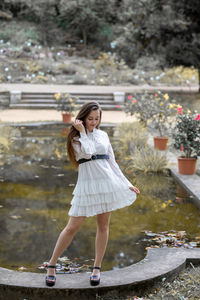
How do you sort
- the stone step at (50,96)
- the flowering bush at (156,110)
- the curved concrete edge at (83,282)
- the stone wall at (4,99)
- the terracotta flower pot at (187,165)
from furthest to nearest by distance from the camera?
the stone step at (50,96), the stone wall at (4,99), the flowering bush at (156,110), the terracotta flower pot at (187,165), the curved concrete edge at (83,282)

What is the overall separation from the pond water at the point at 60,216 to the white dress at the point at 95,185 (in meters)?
1.00

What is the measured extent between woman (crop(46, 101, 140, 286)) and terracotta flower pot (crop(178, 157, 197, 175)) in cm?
458

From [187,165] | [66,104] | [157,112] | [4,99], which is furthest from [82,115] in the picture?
[4,99]

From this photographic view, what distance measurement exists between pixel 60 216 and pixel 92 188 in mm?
2531

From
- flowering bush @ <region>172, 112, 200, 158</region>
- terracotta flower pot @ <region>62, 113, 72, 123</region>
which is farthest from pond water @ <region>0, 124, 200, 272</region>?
terracotta flower pot @ <region>62, 113, 72, 123</region>

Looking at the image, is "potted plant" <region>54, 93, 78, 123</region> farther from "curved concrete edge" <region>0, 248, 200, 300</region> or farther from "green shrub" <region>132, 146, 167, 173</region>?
"curved concrete edge" <region>0, 248, 200, 300</region>

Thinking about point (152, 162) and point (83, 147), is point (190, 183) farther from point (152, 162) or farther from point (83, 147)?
point (83, 147)

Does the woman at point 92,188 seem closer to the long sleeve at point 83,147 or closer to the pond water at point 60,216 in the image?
the long sleeve at point 83,147

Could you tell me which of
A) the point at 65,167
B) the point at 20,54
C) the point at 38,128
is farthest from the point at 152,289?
the point at 20,54

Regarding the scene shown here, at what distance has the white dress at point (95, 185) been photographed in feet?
12.5

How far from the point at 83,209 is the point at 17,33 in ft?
102

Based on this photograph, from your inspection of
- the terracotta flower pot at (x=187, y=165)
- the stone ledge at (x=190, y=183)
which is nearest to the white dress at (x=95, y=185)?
the stone ledge at (x=190, y=183)

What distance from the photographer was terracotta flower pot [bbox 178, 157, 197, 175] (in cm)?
841

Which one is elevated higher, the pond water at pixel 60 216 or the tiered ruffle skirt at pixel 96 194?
the tiered ruffle skirt at pixel 96 194
